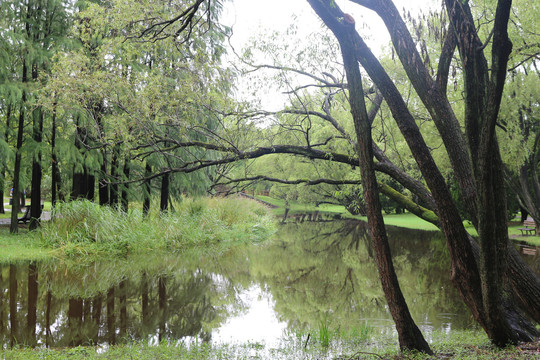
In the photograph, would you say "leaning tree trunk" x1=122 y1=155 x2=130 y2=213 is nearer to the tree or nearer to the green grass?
the green grass

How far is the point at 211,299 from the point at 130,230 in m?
5.25

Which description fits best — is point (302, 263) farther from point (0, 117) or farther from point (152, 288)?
point (0, 117)

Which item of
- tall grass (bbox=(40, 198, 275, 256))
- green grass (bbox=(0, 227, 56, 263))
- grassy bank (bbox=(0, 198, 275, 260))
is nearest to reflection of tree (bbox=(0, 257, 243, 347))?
green grass (bbox=(0, 227, 56, 263))

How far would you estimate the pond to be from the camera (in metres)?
5.77

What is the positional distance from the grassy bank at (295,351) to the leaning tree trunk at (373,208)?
0.21 m

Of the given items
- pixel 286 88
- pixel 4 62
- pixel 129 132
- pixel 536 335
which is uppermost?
pixel 4 62

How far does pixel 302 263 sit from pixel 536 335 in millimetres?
7811

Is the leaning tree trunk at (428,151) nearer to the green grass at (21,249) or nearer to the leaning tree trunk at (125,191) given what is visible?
the green grass at (21,249)

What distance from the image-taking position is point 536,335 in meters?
4.40

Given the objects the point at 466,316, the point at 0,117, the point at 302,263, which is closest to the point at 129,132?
the point at 302,263

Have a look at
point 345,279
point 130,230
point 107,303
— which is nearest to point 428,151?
point 107,303

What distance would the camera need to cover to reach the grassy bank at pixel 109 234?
422 inches

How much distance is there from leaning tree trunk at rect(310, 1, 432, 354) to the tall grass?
8.73 meters

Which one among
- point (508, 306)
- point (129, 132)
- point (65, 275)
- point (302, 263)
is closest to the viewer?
point (508, 306)
